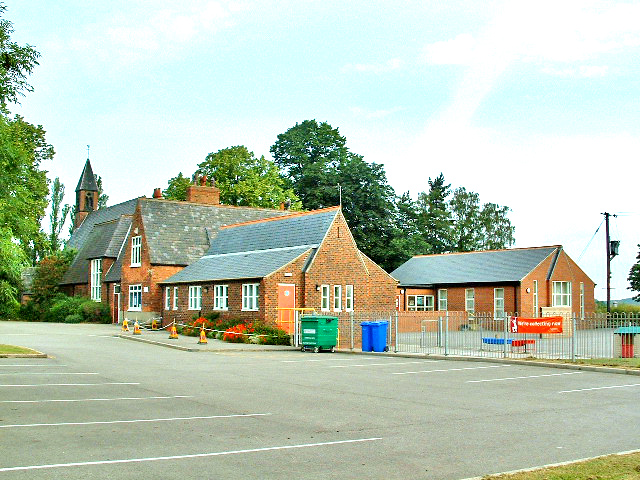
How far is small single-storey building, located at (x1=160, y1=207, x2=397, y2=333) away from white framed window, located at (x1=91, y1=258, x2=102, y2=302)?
1609 centimetres

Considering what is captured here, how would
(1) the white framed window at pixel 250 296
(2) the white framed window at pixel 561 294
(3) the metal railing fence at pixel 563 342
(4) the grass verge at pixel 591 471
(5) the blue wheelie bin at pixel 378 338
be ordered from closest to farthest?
1. (4) the grass verge at pixel 591 471
2. (3) the metal railing fence at pixel 563 342
3. (5) the blue wheelie bin at pixel 378 338
4. (1) the white framed window at pixel 250 296
5. (2) the white framed window at pixel 561 294

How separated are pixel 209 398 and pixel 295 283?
22127mm

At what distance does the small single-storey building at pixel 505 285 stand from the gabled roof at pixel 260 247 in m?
16.7

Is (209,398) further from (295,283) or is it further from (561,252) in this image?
(561,252)

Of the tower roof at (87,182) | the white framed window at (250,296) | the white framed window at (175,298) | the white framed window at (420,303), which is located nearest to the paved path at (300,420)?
the white framed window at (250,296)

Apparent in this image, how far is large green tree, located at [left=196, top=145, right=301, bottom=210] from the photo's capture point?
7025cm

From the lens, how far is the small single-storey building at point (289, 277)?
36812 millimetres

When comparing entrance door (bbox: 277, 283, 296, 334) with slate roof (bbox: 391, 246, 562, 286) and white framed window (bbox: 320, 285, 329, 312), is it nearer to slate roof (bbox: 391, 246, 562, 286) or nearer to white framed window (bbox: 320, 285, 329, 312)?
white framed window (bbox: 320, 285, 329, 312)

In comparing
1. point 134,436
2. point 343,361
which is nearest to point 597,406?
point 134,436

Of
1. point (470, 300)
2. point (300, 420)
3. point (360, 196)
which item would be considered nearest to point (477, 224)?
point (360, 196)

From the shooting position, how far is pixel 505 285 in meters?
52.4

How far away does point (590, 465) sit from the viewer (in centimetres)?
881

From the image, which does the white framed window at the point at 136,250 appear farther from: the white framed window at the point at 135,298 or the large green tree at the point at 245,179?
the large green tree at the point at 245,179

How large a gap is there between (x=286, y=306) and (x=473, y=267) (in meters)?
24.2
